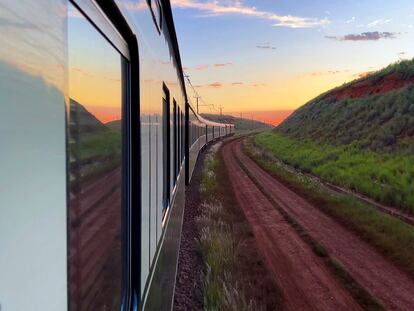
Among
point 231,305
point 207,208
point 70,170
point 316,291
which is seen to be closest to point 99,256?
point 70,170

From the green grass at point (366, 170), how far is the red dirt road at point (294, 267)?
494cm

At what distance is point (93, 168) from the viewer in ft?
6.37

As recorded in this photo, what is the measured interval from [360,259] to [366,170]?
1438cm

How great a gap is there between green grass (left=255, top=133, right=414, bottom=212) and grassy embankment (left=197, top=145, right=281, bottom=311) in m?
6.22

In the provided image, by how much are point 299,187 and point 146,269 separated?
58.9 feet

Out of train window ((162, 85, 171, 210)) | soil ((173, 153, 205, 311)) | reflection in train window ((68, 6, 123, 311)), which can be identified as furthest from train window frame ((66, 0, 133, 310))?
soil ((173, 153, 205, 311))

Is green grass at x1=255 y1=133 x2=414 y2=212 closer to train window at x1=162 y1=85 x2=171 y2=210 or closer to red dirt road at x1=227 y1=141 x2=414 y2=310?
red dirt road at x1=227 y1=141 x2=414 y2=310

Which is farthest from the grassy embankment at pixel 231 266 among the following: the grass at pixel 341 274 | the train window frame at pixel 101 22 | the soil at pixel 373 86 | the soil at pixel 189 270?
the soil at pixel 373 86

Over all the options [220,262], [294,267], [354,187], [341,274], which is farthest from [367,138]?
[220,262]

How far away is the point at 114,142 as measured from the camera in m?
2.41

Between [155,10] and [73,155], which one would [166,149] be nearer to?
[155,10]

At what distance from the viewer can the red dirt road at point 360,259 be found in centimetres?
798

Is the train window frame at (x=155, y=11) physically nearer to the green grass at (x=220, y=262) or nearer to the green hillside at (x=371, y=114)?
the green grass at (x=220, y=262)

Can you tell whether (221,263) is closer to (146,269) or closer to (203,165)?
(146,269)
